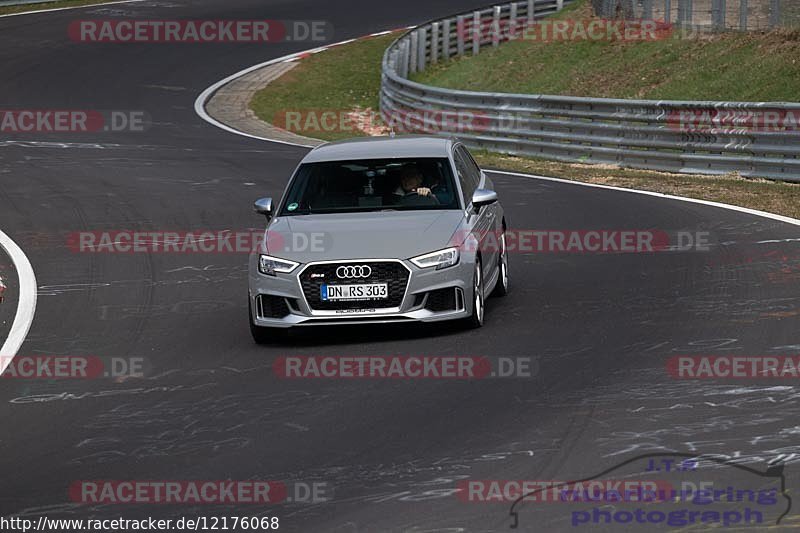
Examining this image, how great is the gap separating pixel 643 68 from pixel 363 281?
22067 millimetres

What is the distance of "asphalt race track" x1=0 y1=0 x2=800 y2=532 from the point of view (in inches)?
306

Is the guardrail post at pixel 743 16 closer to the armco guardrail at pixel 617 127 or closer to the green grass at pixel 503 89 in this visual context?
the green grass at pixel 503 89

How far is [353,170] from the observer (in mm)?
12797

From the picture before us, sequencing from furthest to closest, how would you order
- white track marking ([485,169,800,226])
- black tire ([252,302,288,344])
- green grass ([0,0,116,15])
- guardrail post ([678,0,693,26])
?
1. green grass ([0,0,116,15])
2. guardrail post ([678,0,693,26])
3. white track marking ([485,169,800,226])
4. black tire ([252,302,288,344])

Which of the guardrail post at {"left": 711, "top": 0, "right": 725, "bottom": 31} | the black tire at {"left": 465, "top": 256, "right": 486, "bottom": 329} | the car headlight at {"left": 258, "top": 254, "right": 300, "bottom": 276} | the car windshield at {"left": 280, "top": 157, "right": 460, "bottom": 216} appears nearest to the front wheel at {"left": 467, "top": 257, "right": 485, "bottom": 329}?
the black tire at {"left": 465, "top": 256, "right": 486, "bottom": 329}

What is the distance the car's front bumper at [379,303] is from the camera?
1148 centimetres

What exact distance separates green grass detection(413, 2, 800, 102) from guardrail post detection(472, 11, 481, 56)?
1.60ft

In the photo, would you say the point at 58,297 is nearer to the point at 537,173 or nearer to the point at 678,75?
the point at 537,173

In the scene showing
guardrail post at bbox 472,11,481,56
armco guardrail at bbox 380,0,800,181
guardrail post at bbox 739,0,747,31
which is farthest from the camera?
guardrail post at bbox 472,11,481,56

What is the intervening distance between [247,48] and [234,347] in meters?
33.4

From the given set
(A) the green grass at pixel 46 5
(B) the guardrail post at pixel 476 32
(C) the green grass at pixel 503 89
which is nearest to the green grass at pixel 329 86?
(C) the green grass at pixel 503 89

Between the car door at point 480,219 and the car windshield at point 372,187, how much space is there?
200mm

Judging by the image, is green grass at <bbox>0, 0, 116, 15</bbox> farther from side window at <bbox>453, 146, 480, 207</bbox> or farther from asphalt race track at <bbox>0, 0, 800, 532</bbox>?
side window at <bbox>453, 146, 480, 207</bbox>

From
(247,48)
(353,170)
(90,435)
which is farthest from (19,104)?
(90,435)
